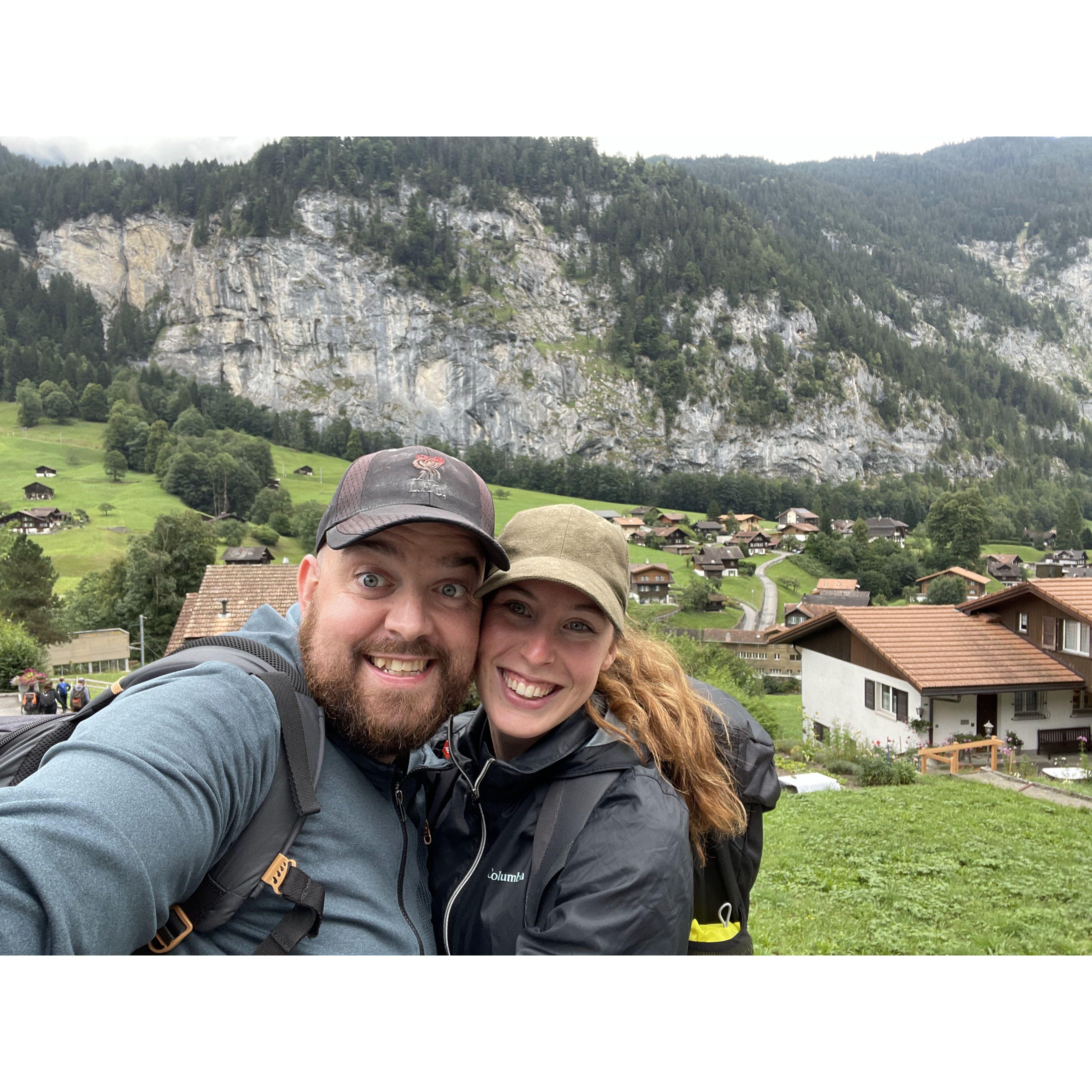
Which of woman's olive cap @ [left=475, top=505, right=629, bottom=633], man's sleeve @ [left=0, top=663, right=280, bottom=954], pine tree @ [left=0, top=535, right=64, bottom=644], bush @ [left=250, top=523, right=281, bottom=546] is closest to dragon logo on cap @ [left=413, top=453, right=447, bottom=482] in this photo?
woman's olive cap @ [left=475, top=505, right=629, bottom=633]

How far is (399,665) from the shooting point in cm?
66

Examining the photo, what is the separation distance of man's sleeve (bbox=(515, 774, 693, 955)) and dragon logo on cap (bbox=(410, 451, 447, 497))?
33 cm

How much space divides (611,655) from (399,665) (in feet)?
0.90

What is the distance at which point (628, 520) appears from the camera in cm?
1278

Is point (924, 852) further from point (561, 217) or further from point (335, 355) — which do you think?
point (561, 217)

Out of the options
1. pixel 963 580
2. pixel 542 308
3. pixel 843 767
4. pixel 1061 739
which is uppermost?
pixel 542 308

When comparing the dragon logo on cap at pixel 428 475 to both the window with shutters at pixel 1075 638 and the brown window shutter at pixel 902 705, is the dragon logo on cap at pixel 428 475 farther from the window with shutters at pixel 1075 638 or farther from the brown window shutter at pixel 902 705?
the brown window shutter at pixel 902 705

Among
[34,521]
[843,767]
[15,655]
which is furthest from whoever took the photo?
[34,521]

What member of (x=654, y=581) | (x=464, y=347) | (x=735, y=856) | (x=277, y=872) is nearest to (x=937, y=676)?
(x=654, y=581)

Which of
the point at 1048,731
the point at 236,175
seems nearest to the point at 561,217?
the point at 236,175

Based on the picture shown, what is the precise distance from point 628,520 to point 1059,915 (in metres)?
10.2

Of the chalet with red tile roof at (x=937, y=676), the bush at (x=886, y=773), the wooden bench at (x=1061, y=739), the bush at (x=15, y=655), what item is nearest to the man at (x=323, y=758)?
the bush at (x=886, y=773)

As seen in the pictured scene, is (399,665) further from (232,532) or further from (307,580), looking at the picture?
(232,532)

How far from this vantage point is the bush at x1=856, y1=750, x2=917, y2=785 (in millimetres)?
5695
